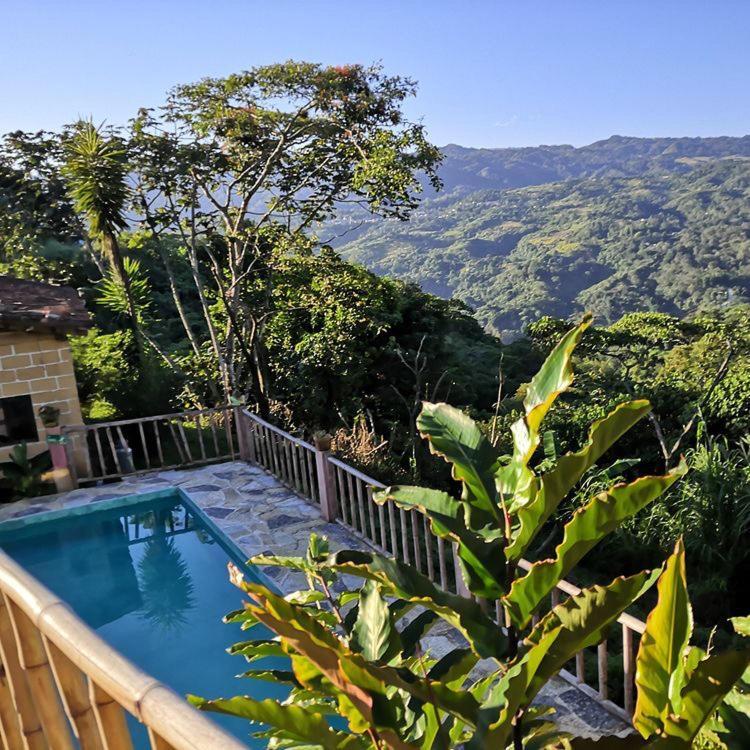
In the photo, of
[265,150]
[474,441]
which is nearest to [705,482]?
[474,441]

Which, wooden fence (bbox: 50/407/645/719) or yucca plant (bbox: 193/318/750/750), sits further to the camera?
wooden fence (bbox: 50/407/645/719)

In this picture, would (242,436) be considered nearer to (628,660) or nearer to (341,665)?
(628,660)

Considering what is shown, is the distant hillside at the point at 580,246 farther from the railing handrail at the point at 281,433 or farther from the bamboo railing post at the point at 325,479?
the bamboo railing post at the point at 325,479

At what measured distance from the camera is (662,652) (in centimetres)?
127

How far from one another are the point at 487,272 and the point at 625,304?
56.7 feet

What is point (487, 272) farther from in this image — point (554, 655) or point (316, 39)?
point (554, 655)

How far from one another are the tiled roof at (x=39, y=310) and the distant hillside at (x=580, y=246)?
82.4 ft

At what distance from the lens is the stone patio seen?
6109mm

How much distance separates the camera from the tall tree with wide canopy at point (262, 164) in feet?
35.1

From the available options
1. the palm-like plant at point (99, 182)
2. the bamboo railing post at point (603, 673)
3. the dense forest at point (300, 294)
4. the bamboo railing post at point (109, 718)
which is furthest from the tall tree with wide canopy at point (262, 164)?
the bamboo railing post at point (109, 718)

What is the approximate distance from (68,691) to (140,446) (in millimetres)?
9692

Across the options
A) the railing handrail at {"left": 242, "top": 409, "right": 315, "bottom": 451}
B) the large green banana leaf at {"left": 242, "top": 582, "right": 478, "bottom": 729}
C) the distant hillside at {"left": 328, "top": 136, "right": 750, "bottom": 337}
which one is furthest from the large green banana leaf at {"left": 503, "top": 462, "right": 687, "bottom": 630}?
the distant hillside at {"left": 328, "top": 136, "right": 750, "bottom": 337}

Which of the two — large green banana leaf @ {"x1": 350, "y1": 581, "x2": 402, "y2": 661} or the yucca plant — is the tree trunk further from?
large green banana leaf @ {"x1": 350, "y1": 581, "x2": 402, "y2": 661}

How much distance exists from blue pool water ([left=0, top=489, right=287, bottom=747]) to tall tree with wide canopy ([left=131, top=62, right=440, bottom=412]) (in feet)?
10.4
